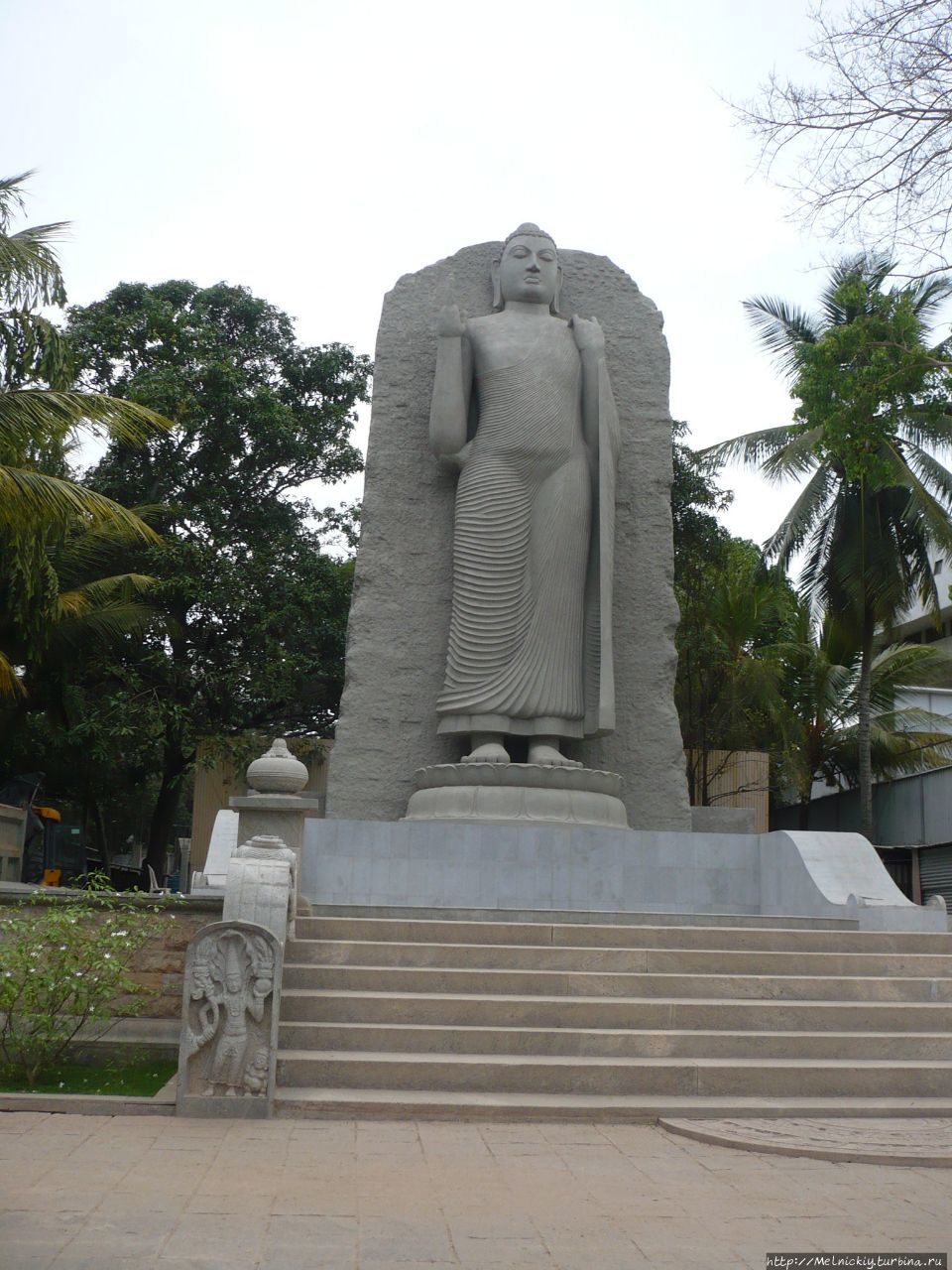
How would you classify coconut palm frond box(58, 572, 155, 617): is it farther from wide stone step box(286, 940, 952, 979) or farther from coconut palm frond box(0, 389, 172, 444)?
wide stone step box(286, 940, 952, 979)

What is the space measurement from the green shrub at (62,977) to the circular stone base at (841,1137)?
266 centimetres

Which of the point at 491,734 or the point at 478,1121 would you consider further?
the point at 491,734

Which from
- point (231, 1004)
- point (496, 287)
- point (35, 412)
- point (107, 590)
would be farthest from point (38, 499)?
point (107, 590)

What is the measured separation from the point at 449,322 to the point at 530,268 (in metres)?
1.00

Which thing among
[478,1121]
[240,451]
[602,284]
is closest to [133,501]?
[240,451]

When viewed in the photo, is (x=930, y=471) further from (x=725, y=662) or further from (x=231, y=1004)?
(x=231, y=1004)

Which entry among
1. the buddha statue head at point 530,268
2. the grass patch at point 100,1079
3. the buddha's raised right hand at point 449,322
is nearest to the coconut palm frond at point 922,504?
the buddha statue head at point 530,268

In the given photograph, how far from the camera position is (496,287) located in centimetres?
1145

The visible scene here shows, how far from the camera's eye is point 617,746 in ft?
35.9

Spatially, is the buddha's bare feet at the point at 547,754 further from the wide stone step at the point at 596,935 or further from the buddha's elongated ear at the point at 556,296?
the buddha's elongated ear at the point at 556,296

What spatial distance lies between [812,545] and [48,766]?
12221 mm

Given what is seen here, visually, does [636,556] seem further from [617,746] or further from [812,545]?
[812,545]

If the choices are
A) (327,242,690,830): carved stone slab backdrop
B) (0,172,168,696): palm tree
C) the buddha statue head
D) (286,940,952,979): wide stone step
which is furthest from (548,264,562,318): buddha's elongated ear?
(286,940,952,979): wide stone step

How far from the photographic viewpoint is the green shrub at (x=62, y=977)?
19.5 feet
